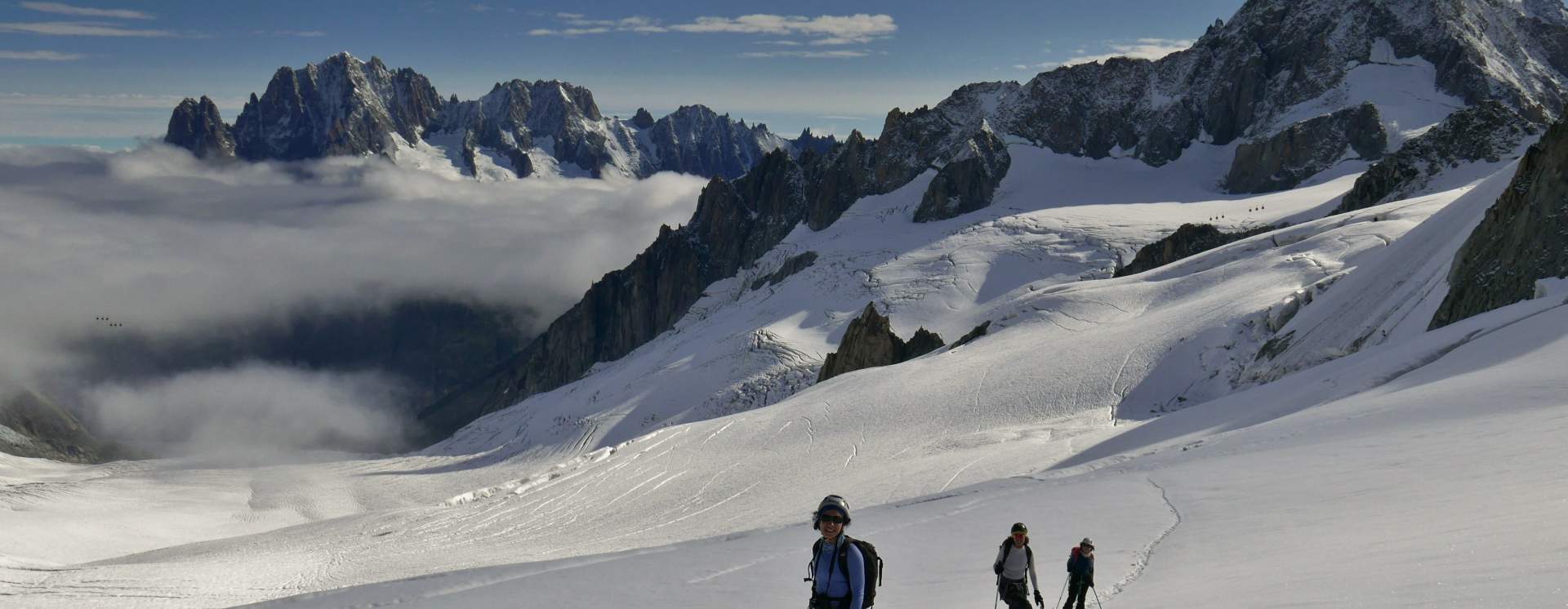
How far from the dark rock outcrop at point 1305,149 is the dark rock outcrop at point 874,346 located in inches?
3116

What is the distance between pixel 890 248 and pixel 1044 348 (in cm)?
6729

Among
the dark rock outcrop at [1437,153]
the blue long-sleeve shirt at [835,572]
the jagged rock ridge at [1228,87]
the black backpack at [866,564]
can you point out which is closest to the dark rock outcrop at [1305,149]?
the jagged rock ridge at [1228,87]

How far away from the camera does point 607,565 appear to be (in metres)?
21.0

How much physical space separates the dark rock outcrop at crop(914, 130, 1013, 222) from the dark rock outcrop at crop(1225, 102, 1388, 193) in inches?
1356

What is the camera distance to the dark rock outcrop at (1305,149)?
138 metres

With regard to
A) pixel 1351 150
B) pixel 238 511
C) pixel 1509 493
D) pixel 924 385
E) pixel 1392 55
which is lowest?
pixel 238 511

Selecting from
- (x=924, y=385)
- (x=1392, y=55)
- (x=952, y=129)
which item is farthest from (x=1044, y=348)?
(x=1392, y=55)

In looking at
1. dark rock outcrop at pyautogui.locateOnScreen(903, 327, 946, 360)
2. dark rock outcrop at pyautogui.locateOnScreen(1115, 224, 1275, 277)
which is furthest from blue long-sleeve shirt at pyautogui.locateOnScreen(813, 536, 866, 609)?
dark rock outcrop at pyautogui.locateOnScreen(1115, 224, 1275, 277)

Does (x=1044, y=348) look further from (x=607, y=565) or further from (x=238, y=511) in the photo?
(x=238, y=511)

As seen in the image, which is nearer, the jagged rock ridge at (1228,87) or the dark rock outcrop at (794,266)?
the dark rock outcrop at (794,266)

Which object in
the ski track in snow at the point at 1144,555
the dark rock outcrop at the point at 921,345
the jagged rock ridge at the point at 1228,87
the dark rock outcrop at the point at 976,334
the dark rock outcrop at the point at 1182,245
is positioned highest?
the jagged rock ridge at the point at 1228,87

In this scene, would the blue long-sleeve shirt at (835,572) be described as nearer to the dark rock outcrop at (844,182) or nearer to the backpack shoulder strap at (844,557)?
the backpack shoulder strap at (844,557)

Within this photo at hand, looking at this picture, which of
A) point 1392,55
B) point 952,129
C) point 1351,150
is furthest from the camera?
point 952,129

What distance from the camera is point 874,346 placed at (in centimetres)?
8731
